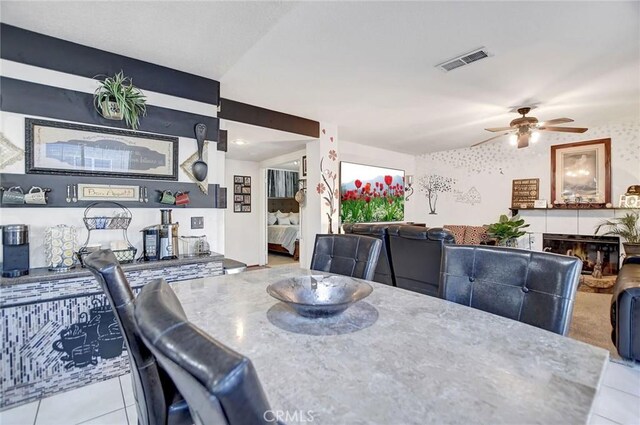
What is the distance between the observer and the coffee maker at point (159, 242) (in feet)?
8.30

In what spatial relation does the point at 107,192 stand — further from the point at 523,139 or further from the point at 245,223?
the point at 523,139

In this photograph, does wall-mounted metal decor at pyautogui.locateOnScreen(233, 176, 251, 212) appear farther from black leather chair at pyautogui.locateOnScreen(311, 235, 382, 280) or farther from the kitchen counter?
black leather chair at pyautogui.locateOnScreen(311, 235, 382, 280)

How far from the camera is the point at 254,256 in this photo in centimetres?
627

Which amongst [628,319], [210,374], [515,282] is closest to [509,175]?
[628,319]

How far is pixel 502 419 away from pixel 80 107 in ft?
10.1

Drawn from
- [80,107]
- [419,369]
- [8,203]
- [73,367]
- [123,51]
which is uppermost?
[123,51]

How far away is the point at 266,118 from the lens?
156 inches

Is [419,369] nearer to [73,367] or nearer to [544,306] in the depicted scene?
[544,306]

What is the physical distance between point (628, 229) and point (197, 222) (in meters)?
5.98

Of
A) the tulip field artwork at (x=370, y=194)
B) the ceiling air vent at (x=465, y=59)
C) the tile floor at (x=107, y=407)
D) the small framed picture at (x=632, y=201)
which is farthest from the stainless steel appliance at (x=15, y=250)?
the small framed picture at (x=632, y=201)

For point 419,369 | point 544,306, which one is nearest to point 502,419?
point 419,369

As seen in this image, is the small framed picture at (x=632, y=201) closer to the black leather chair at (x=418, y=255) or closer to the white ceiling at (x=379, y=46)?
the white ceiling at (x=379, y=46)

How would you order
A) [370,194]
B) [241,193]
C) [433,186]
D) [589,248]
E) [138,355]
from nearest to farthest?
[138,355] → [589,248] → [370,194] → [241,193] → [433,186]

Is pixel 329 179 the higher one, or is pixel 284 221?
pixel 329 179
